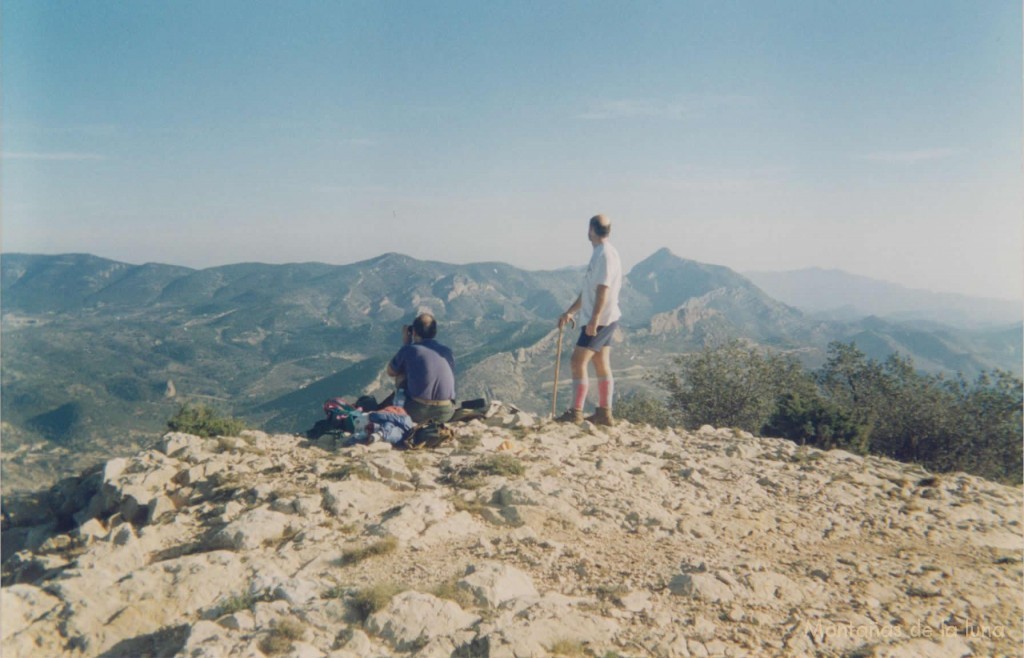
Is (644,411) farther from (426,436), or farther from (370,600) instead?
(370,600)

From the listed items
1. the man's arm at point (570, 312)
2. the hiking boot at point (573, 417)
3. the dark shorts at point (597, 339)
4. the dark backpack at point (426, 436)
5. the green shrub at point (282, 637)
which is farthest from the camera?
the hiking boot at point (573, 417)

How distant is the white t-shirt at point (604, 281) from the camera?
357 inches

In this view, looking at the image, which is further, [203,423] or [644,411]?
[644,411]

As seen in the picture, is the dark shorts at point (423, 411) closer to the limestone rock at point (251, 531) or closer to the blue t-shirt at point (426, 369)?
the blue t-shirt at point (426, 369)

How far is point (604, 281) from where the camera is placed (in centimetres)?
905

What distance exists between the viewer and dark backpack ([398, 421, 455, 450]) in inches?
340

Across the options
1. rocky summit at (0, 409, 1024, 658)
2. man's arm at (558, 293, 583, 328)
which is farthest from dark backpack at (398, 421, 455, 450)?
man's arm at (558, 293, 583, 328)

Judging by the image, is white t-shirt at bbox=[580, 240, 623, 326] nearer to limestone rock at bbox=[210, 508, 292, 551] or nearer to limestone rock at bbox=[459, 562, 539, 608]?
limestone rock at bbox=[459, 562, 539, 608]

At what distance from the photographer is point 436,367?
920cm

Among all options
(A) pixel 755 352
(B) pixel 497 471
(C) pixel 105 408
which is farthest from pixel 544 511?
(C) pixel 105 408

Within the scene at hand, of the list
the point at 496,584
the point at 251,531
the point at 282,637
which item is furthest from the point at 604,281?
the point at 282,637

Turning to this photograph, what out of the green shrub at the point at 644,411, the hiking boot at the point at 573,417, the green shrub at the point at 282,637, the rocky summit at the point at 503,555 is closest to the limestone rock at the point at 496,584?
the rocky summit at the point at 503,555

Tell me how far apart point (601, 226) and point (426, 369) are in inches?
146

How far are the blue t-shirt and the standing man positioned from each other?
210 cm
